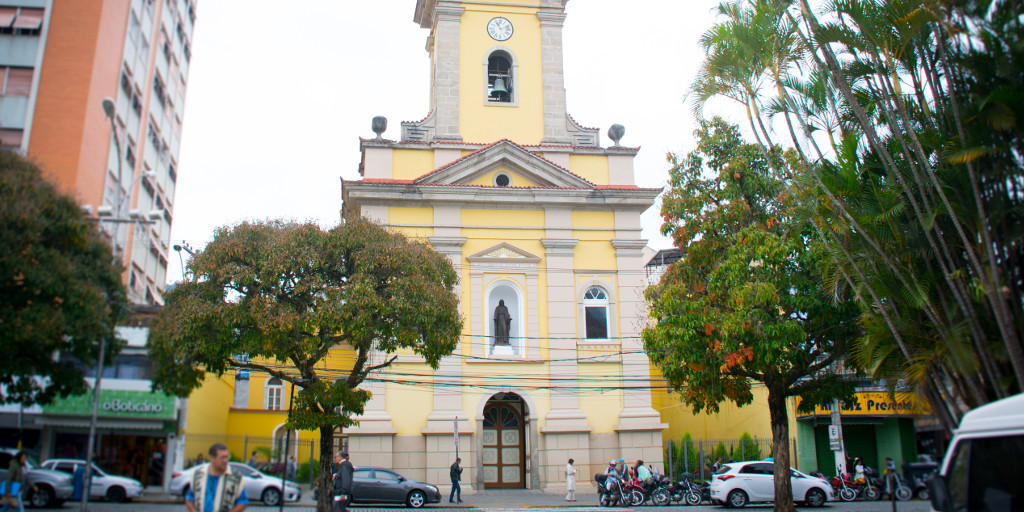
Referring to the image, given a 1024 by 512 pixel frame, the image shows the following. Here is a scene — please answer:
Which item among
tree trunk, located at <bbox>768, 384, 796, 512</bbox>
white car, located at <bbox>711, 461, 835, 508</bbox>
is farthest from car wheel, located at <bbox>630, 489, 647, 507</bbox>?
tree trunk, located at <bbox>768, 384, 796, 512</bbox>

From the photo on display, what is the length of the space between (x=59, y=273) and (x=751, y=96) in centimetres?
1166

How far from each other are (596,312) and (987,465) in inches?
802

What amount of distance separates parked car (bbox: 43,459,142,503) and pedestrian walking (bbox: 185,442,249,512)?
6412 millimetres

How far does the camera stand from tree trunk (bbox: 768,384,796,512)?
18.0 metres

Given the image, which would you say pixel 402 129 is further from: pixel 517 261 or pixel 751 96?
pixel 751 96

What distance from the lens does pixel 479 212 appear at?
91.0ft

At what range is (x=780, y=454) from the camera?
60.0ft

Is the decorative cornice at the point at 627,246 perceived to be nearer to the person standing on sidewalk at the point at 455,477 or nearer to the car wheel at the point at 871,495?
the person standing on sidewalk at the point at 455,477

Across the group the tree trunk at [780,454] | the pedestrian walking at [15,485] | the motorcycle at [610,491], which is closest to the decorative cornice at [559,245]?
the motorcycle at [610,491]

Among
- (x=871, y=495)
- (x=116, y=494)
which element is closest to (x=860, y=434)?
(x=871, y=495)

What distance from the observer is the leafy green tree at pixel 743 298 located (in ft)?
57.8

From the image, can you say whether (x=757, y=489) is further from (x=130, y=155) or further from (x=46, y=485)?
(x=130, y=155)

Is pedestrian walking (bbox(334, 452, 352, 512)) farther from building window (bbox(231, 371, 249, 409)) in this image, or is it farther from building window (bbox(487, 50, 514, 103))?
building window (bbox(487, 50, 514, 103))

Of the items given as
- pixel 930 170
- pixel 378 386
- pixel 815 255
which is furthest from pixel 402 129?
pixel 930 170
